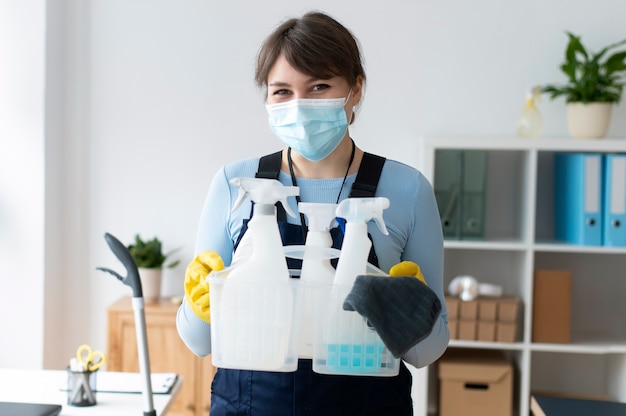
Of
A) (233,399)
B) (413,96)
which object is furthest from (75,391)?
(413,96)

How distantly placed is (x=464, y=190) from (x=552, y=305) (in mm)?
608

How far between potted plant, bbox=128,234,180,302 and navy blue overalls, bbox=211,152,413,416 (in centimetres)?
200

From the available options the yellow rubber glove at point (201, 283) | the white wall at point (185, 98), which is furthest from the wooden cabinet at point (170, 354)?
the yellow rubber glove at point (201, 283)

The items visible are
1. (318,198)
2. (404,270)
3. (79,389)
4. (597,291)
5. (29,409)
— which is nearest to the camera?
(404,270)

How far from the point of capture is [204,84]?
138 inches

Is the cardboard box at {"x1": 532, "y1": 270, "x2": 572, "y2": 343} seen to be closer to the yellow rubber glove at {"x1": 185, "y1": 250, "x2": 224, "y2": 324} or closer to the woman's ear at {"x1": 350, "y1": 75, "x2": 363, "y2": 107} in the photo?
the woman's ear at {"x1": 350, "y1": 75, "x2": 363, "y2": 107}

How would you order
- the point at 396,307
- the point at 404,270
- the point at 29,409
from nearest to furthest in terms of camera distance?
1. the point at 396,307
2. the point at 404,270
3. the point at 29,409

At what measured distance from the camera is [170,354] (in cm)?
323

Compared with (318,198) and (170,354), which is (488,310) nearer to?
(170,354)

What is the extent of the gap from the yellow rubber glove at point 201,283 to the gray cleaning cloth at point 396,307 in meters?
0.26

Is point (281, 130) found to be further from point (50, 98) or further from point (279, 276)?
point (50, 98)

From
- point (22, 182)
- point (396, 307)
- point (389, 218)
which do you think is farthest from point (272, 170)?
point (22, 182)

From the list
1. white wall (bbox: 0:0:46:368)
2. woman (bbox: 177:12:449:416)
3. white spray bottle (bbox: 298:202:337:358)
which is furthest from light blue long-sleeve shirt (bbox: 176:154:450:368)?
white wall (bbox: 0:0:46:368)

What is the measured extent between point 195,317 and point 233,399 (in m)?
0.18
